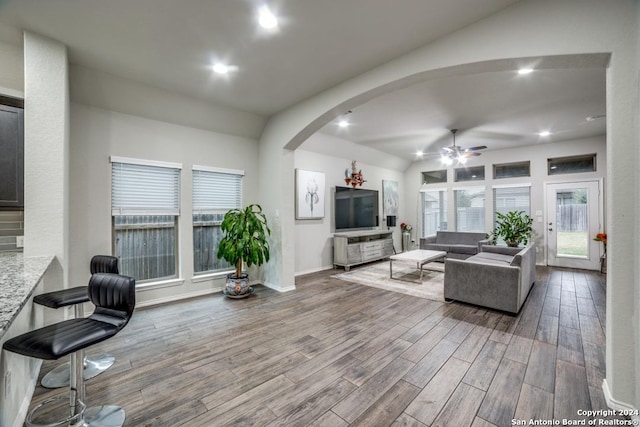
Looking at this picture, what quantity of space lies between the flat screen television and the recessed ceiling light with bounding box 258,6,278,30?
410 centimetres

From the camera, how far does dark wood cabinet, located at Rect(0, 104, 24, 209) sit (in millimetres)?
2270

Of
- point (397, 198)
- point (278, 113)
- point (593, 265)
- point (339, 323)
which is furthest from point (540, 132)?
point (339, 323)

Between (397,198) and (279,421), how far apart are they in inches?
287

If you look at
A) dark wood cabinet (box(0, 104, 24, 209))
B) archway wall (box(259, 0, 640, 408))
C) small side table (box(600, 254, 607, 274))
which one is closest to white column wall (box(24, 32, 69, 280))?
dark wood cabinet (box(0, 104, 24, 209))

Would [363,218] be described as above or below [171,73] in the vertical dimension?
below

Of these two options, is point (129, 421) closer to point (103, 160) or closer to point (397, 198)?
point (103, 160)

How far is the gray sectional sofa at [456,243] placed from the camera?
6.08 m

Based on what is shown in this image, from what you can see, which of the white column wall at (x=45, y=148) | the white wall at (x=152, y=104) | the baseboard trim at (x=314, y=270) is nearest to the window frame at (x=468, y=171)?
the baseboard trim at (x=314, y=270)

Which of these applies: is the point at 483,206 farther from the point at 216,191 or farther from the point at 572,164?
the point at 216,191

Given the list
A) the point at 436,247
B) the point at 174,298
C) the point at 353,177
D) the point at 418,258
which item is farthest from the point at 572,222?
the point at 174,298

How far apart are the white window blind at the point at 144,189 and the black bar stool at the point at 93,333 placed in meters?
2.22

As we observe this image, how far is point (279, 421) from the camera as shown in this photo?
162 centimetres

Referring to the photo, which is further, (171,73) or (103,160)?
(103,160)

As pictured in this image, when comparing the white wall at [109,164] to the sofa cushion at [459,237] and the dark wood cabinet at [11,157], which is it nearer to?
the dark wood cabinet at [11,157]
